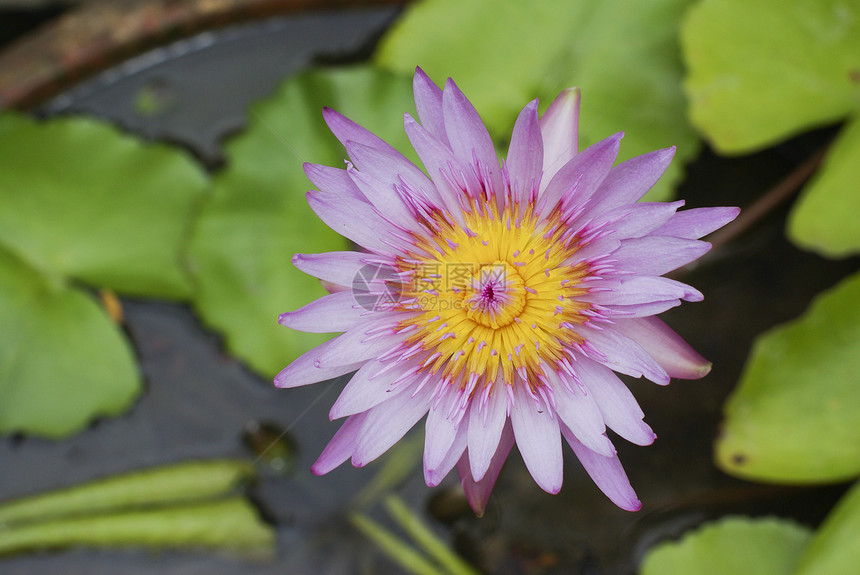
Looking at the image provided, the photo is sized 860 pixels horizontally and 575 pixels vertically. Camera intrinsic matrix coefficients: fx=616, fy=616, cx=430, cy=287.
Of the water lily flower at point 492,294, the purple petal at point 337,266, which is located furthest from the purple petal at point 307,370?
the purple petal at point 337,266

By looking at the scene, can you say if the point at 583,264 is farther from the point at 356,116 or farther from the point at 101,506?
the point at 101,506

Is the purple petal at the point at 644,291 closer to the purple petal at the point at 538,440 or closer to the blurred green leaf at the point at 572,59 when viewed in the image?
the purple petal at the point at 538,440

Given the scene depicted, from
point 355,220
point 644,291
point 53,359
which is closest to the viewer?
point 644,291

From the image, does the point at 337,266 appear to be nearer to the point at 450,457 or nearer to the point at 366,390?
the point at 366,390

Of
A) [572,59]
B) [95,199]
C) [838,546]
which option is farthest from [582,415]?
[95,199]

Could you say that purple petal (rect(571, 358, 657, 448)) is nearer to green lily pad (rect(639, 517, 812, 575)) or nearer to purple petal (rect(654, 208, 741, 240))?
purple petal (rect(654, 208, 741, 240))

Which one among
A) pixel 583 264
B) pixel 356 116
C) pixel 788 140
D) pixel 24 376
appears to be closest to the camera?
pixel 583 264

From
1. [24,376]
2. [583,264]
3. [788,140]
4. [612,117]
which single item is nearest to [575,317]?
[583,264]
